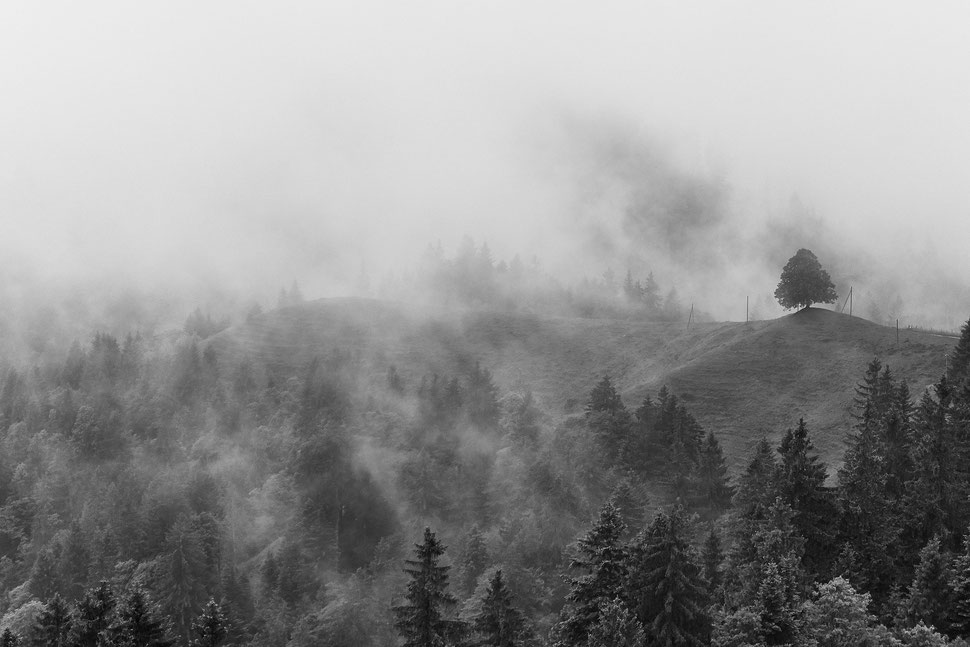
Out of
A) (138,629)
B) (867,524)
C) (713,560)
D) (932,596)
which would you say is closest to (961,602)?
(932,596)

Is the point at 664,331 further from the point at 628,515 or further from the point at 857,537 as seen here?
the point at 857,537

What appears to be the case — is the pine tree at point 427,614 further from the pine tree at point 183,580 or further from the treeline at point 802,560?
the pine tree at point 183,580

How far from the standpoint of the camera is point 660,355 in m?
169

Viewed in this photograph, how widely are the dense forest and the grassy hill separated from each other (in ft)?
13.2

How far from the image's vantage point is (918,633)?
52.3 m

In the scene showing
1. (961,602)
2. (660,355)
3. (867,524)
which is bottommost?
(961,602)

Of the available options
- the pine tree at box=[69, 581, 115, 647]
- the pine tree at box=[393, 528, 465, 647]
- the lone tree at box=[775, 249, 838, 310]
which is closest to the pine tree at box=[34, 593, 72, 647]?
the pine tree at box=[69, 581, 115, 647]

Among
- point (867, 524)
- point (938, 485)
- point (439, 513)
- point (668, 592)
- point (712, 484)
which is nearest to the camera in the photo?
point (668, 592)

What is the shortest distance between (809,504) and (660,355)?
3671 inches

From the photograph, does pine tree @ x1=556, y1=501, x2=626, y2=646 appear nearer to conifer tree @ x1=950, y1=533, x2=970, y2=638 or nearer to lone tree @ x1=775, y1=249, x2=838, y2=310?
conifer tree @ x1=950, y1=533, x2=970, y2=638

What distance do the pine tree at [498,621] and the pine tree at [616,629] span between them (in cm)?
621

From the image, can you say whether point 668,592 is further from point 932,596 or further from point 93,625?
point 93,625

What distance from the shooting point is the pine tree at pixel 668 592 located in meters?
51.0

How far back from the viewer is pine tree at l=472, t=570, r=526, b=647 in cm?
5669
